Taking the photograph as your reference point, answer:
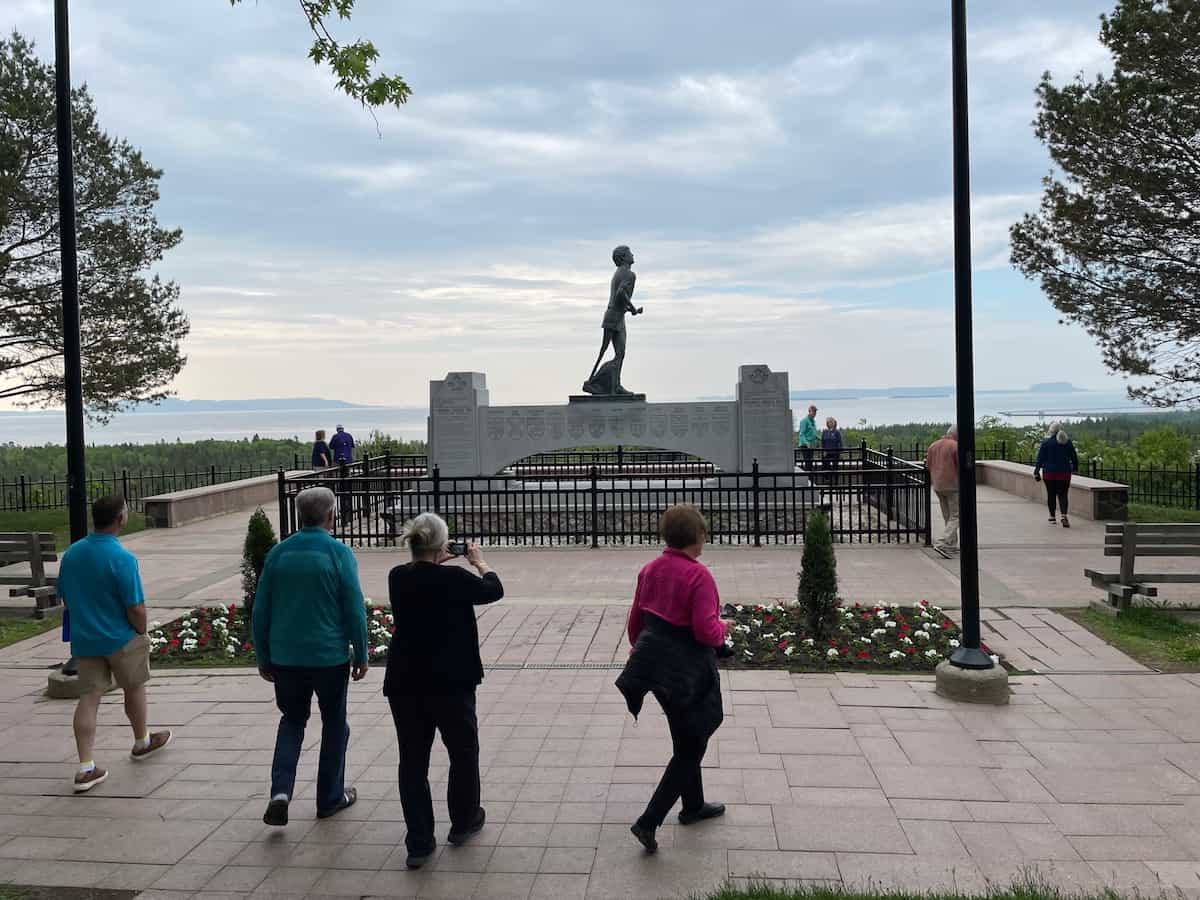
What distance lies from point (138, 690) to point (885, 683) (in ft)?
15.9

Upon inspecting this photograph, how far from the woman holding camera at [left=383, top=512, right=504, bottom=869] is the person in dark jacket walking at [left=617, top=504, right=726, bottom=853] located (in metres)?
0.67

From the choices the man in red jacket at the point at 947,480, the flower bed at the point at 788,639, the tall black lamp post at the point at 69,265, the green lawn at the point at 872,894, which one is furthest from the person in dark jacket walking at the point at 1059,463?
the tall black lamp post at the point at 69,265

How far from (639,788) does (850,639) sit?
11.1 ft

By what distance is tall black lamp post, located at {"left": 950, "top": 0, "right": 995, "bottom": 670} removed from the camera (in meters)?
6.31

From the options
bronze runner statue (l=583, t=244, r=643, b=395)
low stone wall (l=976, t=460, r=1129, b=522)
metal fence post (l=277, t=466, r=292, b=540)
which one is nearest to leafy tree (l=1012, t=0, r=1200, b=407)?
low stone wall (l=976, t=460, r=1129, b=522)

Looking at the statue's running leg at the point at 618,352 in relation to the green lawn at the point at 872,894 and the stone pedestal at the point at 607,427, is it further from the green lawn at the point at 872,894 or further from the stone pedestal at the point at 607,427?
the green lawn at the point at 872,894

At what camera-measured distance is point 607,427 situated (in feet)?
59.4

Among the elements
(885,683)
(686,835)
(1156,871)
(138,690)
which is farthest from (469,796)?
(885,683)

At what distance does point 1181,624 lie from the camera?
8055 millimetres

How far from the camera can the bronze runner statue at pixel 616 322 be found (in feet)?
61.1

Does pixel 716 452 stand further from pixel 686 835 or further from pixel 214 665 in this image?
pixel 686 835

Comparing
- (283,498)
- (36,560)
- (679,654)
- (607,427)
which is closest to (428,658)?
(679,654)

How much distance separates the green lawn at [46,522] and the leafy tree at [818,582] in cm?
1269

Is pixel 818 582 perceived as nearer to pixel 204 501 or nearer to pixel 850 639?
pixel 850 639
